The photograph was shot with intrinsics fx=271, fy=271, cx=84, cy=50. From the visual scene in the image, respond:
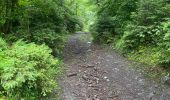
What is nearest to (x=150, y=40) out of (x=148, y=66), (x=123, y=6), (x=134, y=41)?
(x=134, y=41)

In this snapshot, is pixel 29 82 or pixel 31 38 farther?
pixel 31 38

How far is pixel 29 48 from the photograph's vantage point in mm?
9211

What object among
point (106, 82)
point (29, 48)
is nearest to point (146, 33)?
point (106, 82)

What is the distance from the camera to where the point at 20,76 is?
7719 mm

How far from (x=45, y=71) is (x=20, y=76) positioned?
121 centimetres

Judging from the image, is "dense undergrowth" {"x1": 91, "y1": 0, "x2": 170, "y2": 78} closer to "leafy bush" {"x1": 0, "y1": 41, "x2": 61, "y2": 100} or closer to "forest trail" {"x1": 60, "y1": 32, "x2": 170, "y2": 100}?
"forest trail" {"x1": 60, "y1": 32, "x2": 170, "y2": 100}

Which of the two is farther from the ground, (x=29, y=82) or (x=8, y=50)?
(x=8, y=50)

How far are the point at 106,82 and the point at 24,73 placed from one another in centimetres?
374

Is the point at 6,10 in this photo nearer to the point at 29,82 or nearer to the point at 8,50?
the point at 8,50

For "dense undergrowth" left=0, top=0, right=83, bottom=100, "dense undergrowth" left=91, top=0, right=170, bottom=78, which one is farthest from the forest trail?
"dense undergrowth" left=91, top=0, right=170, bottom=78

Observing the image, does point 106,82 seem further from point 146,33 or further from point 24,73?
point 146,33

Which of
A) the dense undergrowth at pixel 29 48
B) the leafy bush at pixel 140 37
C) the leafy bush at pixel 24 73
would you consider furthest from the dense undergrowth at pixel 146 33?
the leafy bush at pixel 24 73

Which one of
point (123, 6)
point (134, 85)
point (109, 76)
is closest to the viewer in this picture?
point (134, 85)

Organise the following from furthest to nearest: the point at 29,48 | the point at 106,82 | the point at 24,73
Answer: the point at 106,82
the point at 29,48
the point at 24,73
